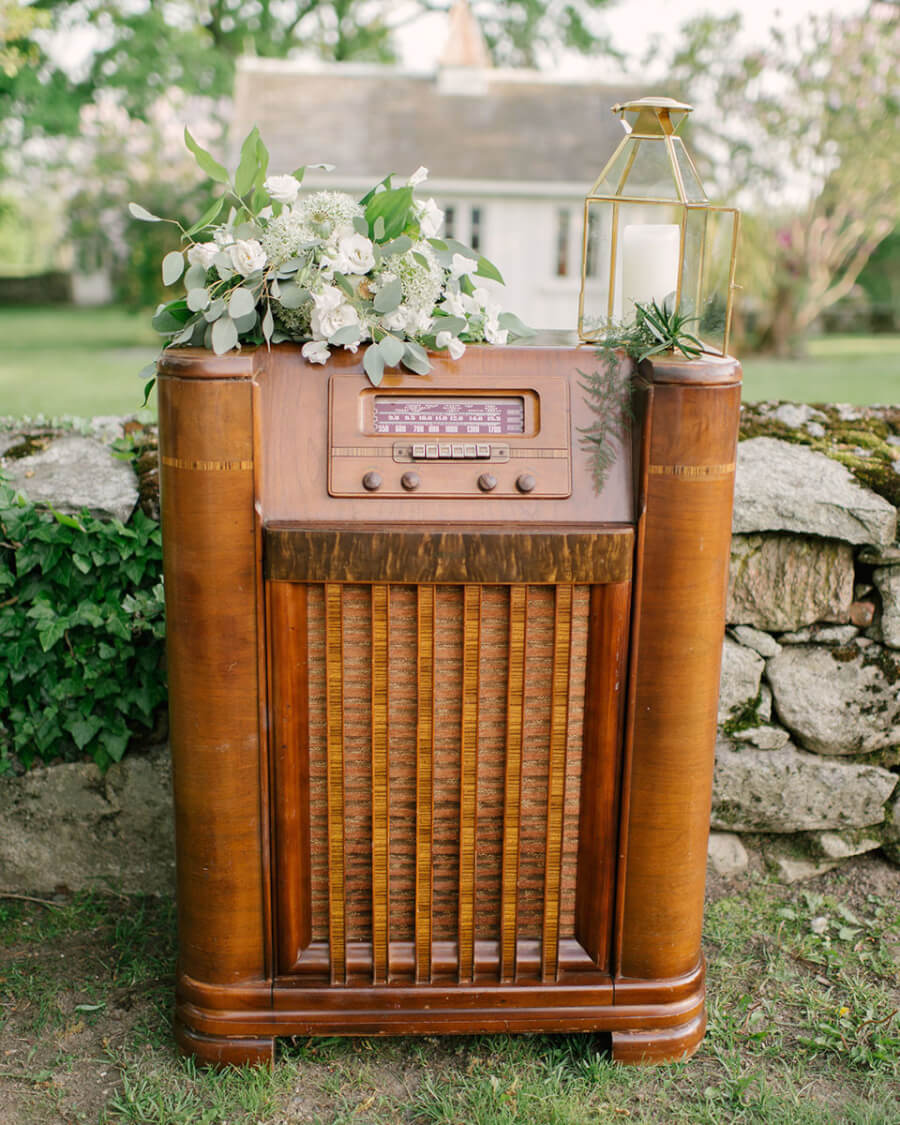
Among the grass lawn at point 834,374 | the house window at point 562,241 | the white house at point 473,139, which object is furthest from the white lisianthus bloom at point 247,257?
the house window at point 562,241

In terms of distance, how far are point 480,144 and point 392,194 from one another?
12704mm

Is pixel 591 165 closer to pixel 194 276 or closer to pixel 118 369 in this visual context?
pixel 118 369

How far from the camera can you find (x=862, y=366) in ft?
34.9

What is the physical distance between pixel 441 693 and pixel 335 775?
242 mm

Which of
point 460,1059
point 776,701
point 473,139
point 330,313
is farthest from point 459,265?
point 473,139

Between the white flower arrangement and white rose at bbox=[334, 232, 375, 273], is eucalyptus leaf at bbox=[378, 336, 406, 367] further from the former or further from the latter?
white rose at bbox=[334, 232, 375, 273]

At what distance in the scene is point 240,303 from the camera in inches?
68.2

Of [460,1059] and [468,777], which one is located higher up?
[468,777]

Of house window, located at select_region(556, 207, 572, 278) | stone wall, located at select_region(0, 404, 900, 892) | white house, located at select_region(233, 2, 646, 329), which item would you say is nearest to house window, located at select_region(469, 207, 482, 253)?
white house, located at select_region(233, 2, 646, 329)

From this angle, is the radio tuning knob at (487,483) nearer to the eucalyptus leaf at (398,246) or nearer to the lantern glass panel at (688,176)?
the eucalyptus leaf at (398,246)

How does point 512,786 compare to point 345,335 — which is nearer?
point 345,335

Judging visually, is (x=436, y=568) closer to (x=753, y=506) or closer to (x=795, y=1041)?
(x=753, y=506)

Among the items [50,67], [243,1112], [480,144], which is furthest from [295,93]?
[243,1112]

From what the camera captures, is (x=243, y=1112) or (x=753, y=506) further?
(x=753, y=506)
